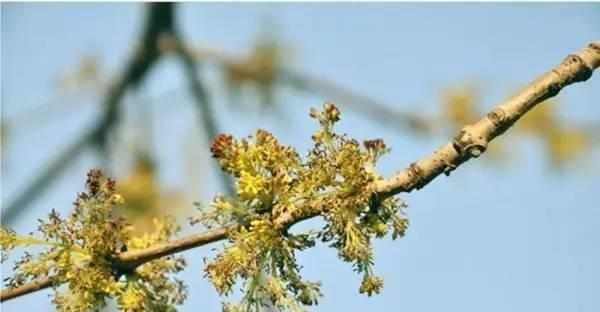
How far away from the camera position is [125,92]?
160 centimetres

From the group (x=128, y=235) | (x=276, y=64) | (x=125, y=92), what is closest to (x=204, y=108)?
(x=125, y=92)

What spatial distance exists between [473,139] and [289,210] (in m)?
0.09

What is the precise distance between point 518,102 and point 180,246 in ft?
0.54

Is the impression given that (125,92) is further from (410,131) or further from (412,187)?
(412,187)

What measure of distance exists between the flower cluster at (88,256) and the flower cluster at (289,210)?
56 millimetres

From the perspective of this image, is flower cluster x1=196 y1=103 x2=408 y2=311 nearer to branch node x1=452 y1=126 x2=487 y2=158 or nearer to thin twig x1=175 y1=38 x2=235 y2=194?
branch node x1=452 y1=126 x2=487 y2=158

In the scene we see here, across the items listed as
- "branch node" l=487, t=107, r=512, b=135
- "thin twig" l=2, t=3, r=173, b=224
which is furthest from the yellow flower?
"thin twig" l=2, t=3, r=173, b=224

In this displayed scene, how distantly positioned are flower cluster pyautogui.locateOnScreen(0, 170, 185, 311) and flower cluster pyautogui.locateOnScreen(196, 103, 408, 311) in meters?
0.06

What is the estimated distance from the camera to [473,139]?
0.41 meters

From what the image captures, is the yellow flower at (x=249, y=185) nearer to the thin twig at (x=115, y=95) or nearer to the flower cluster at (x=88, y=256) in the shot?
the flower cluster at (x=88, y=256)

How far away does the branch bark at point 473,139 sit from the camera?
15.9 inches

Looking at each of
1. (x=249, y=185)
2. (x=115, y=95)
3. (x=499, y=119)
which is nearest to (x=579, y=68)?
(x=499, y=119)

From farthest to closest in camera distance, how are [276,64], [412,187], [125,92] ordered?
1. [276,64]
2. [125,92]
3. [412,187]

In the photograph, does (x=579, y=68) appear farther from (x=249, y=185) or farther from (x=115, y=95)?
(x=115, y=95)
